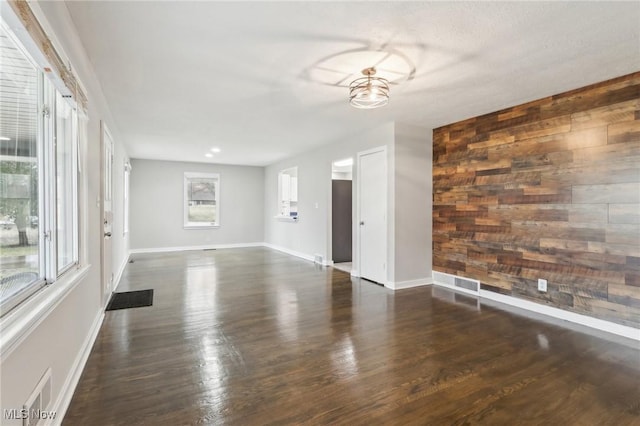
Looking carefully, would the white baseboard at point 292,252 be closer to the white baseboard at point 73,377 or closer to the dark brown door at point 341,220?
the dark brown door at point 341,220

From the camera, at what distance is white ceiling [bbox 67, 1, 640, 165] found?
6.68 feet


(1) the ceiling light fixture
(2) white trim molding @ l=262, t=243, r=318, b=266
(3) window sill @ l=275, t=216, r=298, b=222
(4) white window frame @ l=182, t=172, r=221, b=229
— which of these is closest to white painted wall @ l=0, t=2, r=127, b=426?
(1) the ceiling light fixture

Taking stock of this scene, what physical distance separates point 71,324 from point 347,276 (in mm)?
3969

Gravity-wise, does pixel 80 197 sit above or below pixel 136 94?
below

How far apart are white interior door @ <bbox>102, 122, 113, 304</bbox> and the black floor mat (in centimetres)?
11

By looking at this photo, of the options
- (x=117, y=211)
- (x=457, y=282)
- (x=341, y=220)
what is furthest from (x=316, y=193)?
(x=117, y=211)

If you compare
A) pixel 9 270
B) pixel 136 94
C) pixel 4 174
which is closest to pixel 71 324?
pixel 9 270

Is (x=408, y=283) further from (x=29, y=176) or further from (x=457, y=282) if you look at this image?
(x=29, y=176)

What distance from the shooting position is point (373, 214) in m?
5.02

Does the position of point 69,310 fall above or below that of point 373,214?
below

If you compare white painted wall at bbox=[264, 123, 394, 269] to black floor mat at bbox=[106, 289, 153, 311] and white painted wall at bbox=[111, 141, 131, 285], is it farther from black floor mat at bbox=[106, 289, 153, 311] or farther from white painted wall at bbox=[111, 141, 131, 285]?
white painted wall at bbox=[111, 141, 131, 285]

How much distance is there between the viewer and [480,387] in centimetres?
207

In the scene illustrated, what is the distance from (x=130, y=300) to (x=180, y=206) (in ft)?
16.6

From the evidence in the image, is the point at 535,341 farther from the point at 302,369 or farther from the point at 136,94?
the point at 136,94
